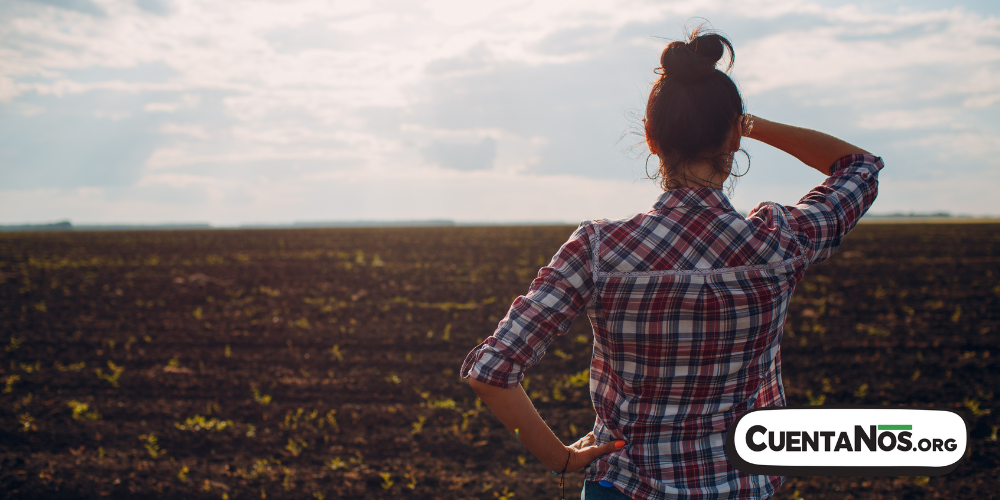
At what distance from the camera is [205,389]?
24.2 feet

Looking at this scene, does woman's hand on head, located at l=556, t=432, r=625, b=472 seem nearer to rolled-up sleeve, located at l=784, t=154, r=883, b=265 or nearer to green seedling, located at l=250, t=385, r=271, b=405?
rolled-up sleeve, located at l=784, t=154, r=883, b=265

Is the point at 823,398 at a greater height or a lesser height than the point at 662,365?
lesser

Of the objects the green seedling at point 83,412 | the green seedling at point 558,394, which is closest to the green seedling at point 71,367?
the green seedling at point 83,412

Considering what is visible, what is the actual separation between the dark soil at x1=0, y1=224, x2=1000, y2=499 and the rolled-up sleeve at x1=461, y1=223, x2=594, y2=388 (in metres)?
4.07

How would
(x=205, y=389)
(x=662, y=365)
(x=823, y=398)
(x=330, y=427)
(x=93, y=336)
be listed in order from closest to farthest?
(x=662, y=365), (x=330, y=427), (x=823, y=398), (x=205, y=389), (x=93, y=336)

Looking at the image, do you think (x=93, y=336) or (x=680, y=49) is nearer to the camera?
(x=680, y=49)

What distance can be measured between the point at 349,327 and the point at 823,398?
8.26 meters

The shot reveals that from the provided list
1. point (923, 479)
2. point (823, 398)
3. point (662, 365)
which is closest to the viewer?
point (662, 365)

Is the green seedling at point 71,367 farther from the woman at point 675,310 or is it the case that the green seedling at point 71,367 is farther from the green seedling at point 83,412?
the woman at point 675,310

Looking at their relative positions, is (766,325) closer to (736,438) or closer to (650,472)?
(736,438)

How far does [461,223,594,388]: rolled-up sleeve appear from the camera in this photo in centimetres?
111

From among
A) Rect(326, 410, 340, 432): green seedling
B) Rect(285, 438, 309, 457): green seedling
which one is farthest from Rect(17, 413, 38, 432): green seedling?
Rect(326, 410, 340, 432): green seedling

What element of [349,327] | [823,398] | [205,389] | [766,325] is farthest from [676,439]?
[349,327]

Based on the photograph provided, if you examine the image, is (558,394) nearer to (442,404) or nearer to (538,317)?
(442,404)
